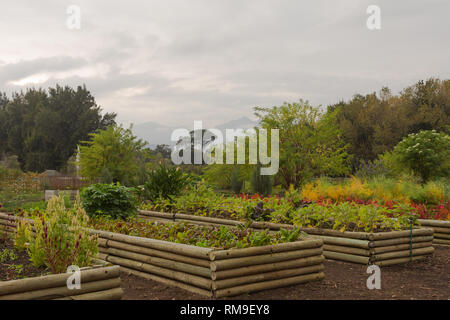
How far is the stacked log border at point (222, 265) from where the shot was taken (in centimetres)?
485

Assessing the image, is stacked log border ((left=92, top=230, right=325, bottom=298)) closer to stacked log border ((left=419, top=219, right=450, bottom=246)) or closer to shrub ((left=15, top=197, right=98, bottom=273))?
shrub ((left=15, top=197, right=98, bottom=273))

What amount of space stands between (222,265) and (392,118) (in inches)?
1238

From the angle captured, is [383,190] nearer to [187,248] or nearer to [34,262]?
[187,248]

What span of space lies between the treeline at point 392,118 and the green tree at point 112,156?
50.9 feet

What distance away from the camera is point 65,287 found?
13.4 ft

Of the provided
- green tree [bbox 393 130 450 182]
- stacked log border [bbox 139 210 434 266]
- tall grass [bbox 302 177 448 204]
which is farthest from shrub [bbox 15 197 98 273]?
green tree [bbox 393 130 450 182]

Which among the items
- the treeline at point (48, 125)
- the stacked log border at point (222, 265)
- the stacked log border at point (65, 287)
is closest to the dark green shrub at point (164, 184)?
the stacked log border at point (222, 265)

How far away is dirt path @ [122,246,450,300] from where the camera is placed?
4.98m

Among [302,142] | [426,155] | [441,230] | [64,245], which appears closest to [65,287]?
[64,245]

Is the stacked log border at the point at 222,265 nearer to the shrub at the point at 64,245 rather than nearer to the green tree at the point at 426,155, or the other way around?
the shrub at the point at 64,245

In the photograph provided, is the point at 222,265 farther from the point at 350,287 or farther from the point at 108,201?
the point at 108,201

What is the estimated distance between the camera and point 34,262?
5070mm

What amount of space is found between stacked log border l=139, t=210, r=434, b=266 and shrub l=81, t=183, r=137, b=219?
3109 mm
